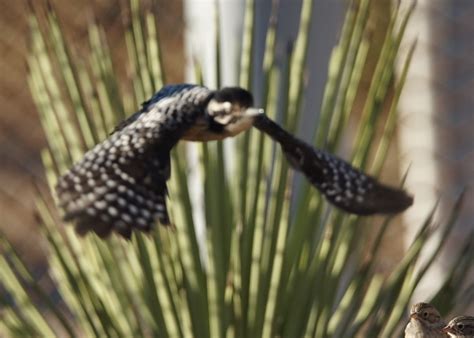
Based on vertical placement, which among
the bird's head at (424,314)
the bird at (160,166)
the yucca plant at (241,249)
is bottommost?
the yucca plant at (241,249)

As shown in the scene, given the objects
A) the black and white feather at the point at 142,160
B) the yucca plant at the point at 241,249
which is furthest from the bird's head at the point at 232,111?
the yucca plant at the point at 241,249

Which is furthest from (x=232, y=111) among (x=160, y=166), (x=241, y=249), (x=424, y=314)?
(x=424, y=314)

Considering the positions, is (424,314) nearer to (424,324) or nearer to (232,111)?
(424,324)

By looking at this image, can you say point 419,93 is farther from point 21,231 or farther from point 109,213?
point 109,213

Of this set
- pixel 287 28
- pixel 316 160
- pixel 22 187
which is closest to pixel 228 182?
pixel 316 160

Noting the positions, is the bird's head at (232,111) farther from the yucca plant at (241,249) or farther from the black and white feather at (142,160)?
the yucca plant at (241,249)
